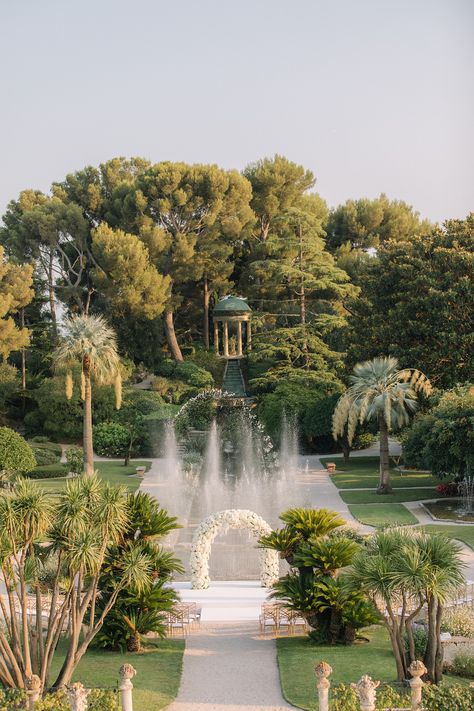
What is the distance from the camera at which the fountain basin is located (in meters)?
30.8

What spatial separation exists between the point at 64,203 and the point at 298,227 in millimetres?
14541

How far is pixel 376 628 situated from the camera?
67.2ft

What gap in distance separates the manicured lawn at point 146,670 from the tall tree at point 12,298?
30987mm

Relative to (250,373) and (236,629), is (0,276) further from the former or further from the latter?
(236,629)

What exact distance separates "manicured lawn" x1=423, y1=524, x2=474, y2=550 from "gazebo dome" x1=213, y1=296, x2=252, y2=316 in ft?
87.2

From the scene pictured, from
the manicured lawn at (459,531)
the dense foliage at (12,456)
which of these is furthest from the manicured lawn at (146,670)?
the dense foliage at (12,456)

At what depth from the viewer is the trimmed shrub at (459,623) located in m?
18.9

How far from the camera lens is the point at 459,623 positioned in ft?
62.3

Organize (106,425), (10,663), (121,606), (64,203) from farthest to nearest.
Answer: (64,203) → (106,425) → (121,606) → (10,663)

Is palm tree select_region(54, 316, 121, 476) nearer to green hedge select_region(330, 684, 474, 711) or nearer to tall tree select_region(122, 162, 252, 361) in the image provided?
tall tree select_region(122, 162, 252, 361)

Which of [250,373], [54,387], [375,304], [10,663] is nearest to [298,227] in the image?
[250,373]

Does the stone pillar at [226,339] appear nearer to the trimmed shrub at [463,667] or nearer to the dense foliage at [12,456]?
the dense foliage at [12,456]

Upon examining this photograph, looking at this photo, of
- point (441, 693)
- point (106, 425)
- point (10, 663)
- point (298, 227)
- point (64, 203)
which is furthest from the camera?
point (64, 203)

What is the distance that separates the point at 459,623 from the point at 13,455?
69.1 feet
